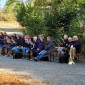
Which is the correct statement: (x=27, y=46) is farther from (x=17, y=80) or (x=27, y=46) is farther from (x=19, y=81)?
(x=19, y=81)

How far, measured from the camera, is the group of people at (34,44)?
1583cm

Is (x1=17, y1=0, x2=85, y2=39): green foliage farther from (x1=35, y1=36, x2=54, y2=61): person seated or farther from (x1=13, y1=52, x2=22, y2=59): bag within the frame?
(x1=35, y1=36, x2=54, y2=61): person seated

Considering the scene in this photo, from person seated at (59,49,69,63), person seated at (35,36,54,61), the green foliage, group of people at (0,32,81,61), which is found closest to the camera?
person seated at (59,49,69,63)

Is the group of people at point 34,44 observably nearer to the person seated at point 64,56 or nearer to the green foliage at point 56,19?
the person seated at point 64,56

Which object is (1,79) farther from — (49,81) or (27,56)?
(27,56)


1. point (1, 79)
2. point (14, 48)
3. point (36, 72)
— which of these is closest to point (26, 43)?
point (14, 48)

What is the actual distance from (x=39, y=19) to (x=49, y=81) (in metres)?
10.4

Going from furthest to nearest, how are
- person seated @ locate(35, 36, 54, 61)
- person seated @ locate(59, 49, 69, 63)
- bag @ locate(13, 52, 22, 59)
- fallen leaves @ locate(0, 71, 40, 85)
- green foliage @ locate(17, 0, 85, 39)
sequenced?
1. green foliage @ locate(17, 0, 85, 39)
2. bag @ locate(13, 52, 22, 59)
3. person seated @ locate(35, 36, 54, 61)
4. person seated @ locate(59, 49, 69, 63)
5. fallen leaves @ locate(0, 71, 40, 85)

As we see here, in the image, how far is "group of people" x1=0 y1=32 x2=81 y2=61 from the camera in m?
15.8

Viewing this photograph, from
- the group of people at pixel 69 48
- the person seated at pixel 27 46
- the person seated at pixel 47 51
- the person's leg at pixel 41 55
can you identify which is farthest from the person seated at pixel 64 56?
the person seated at pixel 27 46

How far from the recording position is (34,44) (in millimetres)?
17203

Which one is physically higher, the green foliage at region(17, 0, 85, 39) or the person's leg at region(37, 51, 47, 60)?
the green foliage at region(17, 0, 85, 39)

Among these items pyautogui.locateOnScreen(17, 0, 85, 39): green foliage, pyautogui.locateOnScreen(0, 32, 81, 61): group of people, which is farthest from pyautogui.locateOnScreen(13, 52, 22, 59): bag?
pyautogui.locateOnScreen(17, 0, 85, 39): green foliage

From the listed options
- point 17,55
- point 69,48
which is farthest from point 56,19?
point 69,48
